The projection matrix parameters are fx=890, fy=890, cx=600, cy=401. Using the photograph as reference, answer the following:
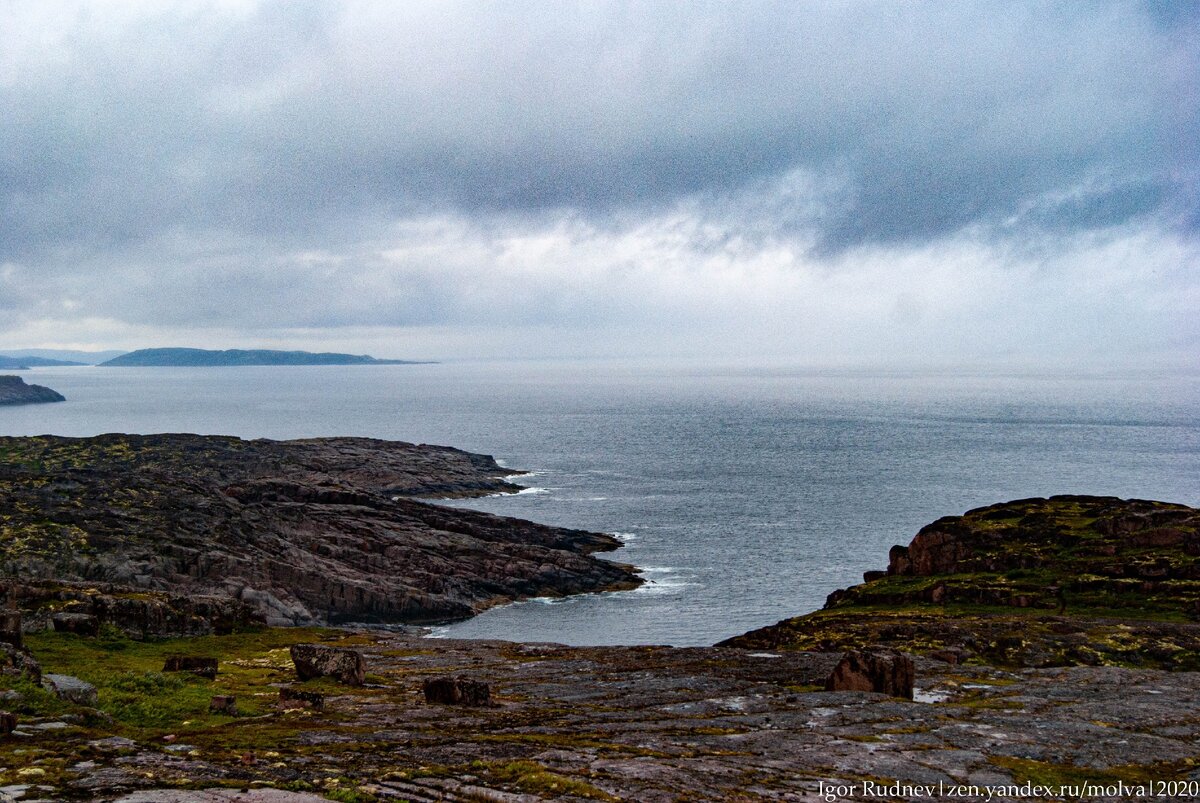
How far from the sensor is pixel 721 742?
106 feet

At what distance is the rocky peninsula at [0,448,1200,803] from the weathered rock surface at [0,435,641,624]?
900 millimetres

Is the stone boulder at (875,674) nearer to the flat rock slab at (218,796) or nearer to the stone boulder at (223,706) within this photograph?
the stone boulder at (223,706)

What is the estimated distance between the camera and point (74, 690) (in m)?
28.9

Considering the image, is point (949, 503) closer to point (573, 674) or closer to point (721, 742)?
point (573, 674)

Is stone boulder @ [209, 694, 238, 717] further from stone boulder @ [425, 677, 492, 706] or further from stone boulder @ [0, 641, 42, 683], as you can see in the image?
stone boulder @ [425, 677, 492, 706]

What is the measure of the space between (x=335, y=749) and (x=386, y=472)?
16035cm

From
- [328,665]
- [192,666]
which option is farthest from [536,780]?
[192,666]

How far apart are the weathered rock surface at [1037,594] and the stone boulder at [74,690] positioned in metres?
45.5

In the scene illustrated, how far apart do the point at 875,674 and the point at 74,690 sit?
33871 mm

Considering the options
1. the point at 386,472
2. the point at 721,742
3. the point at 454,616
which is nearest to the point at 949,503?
the point at 454,616

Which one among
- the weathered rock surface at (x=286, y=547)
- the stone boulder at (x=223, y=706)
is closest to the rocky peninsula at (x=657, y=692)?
the stone boulder at (x=223, y=706)

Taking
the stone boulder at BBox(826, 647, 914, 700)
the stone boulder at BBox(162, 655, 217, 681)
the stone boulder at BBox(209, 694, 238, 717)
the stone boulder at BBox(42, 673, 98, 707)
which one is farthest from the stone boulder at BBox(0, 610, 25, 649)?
the stone boulder at BBox(826, 647, 914, 700)

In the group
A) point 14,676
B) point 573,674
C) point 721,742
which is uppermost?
point 14,676

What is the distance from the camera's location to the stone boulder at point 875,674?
42.8 m
